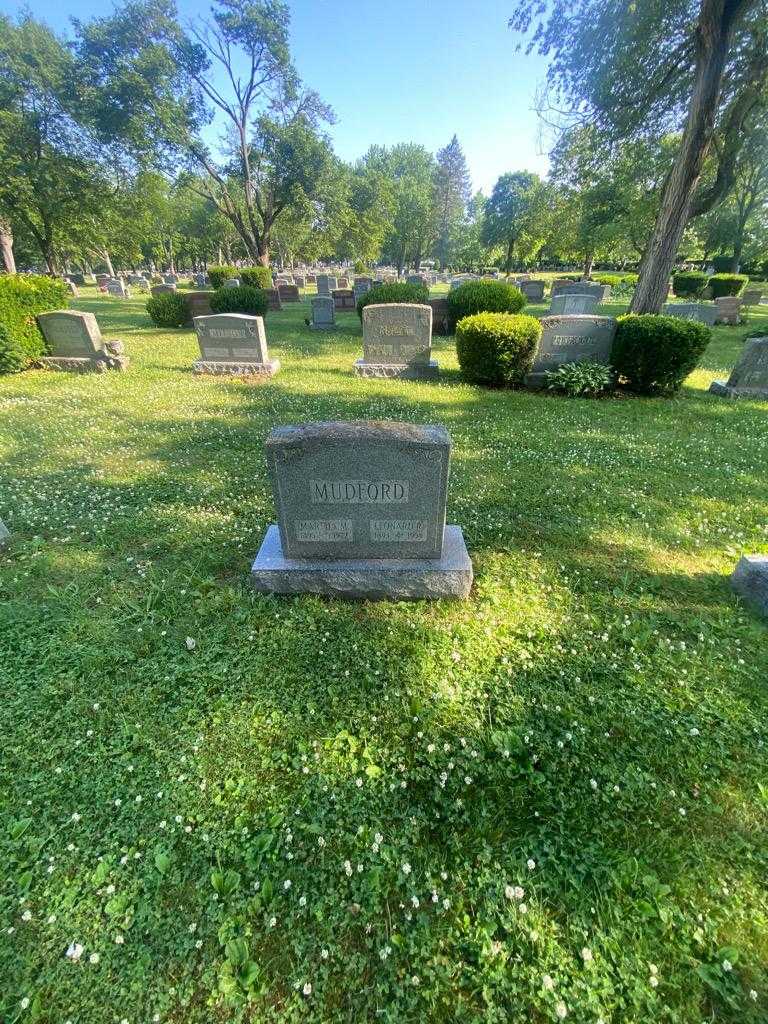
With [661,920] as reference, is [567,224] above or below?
above

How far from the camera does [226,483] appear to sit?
5035 millimetres

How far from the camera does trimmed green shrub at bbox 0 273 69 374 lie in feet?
29.7

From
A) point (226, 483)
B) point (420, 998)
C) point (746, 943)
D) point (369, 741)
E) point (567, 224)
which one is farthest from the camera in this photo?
point (567, 224)

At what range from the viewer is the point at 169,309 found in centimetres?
A: 1517

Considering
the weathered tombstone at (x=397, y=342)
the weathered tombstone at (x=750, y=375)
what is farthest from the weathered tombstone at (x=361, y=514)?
the weathered tombstone at (x=750, y=375)

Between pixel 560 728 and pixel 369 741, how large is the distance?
3.51ft

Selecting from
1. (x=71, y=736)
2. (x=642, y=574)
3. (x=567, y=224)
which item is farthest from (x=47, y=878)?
(x=567, y=224)

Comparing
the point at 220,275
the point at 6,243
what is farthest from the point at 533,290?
the point at 6,243

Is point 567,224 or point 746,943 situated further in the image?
point 567,224

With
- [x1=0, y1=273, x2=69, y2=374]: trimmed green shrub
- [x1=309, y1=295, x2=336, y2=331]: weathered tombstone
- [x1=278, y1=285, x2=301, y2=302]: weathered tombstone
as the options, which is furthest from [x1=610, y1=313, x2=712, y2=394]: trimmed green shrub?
[x1=278, y1=285, x2=301, y2=302]: weathered tombstone

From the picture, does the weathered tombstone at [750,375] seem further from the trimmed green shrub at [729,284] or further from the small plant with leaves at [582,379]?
the trimmed green shrub at [729,284]

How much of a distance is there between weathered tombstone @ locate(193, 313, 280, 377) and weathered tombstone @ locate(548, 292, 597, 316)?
12.9 m

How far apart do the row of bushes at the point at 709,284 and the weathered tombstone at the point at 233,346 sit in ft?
77.4

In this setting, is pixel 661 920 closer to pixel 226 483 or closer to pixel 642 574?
pixel 642 574
